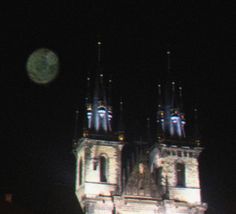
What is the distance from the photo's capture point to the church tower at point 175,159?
57312 mm

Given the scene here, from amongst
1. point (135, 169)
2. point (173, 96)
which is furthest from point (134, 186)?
point (173, 96)

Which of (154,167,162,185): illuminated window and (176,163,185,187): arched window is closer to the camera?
(154,167,162,185): illuminated window

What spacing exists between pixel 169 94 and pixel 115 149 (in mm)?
8920

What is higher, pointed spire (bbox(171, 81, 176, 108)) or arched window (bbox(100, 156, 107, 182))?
pointed spire (bbox(171, 81, 176, 108))

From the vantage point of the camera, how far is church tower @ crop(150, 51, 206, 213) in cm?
5731

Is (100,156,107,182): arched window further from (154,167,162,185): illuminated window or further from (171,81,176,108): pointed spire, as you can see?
(171,81,176,108): pointed spire

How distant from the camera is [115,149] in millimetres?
57531

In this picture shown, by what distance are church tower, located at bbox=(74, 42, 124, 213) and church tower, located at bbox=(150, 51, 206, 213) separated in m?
4.35

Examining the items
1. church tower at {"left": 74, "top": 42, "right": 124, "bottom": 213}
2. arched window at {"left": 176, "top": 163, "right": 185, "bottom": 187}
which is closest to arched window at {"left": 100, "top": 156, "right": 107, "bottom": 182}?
church tower at {"left": 74, "top": 42, "right": 124, "bottom": 213}

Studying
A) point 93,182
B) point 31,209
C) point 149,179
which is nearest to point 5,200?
point 31,209

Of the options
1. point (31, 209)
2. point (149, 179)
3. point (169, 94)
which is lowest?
point (31, 209)

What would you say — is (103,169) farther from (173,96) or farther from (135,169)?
(173,96)

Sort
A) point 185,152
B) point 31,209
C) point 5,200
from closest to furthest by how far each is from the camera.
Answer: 1. point 5,200
2. point 31,209
3. point 185,152

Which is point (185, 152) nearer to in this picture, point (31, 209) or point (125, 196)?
point (125, 196)
